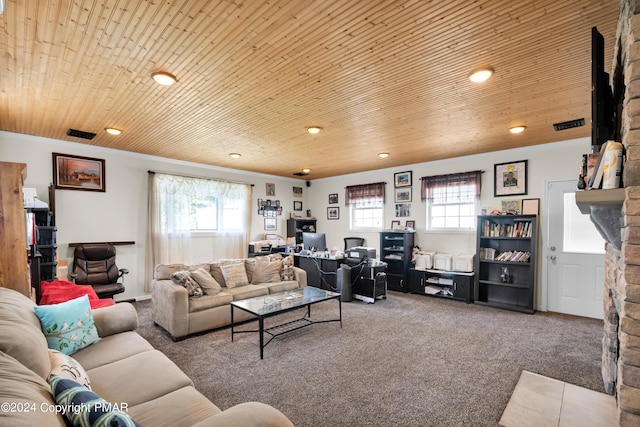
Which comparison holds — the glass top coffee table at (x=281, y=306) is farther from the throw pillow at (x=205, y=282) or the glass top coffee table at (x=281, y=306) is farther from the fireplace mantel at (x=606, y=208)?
the fireplace mantel at (x=606, y=208)

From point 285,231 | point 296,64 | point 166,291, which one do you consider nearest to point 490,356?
point 296,64

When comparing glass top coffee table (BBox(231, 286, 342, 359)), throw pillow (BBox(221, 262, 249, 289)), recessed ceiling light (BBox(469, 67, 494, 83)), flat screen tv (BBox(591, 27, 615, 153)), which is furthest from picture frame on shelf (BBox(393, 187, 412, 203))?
flat screen tv (BBox(591, 27, 615, 153))

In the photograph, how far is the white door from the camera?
428 centimetres

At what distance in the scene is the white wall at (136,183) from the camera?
439cm

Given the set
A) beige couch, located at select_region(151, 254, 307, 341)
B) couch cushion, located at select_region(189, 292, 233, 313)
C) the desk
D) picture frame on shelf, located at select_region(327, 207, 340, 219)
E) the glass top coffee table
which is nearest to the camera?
the glass top coffee table

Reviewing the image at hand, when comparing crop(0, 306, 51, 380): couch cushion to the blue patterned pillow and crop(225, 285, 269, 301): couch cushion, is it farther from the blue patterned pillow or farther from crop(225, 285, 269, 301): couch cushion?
crop(225, 285, 269, 301): couch cushion

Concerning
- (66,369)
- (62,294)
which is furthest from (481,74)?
(62,294)

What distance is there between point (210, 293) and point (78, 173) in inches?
121

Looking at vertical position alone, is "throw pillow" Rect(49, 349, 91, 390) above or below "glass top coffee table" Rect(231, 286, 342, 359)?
above

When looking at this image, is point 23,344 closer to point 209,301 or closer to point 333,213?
point 209,301

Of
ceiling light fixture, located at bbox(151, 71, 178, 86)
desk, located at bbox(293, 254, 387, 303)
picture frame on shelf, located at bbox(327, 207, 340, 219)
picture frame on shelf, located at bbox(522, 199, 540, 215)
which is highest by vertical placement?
ceiling light fixture, located at bbox(151, 71, 178, 86)

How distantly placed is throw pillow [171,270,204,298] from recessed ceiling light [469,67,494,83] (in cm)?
370

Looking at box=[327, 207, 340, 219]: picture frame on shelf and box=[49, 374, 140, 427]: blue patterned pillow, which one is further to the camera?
box=[327, 207, 340, 219]: picture frame on shelf

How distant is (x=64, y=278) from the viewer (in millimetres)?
4258
